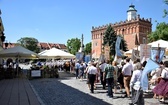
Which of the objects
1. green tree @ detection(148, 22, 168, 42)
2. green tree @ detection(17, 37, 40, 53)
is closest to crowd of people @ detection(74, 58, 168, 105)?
green tree @ detection(148, 22, 168, 42)

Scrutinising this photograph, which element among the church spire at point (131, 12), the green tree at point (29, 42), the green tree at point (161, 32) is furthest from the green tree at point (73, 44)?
the green tree at point (161, 32)

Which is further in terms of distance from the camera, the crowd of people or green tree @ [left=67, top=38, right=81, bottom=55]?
green tree @ [left=67, top=38, right=81, bottom=55]

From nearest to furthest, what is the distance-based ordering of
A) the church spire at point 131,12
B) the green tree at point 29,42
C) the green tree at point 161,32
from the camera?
1. the green tree at point 161,32
2. the church spire at point 131,12
3. the green tree at point 29,42

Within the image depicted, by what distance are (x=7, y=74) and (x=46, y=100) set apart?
450 inches

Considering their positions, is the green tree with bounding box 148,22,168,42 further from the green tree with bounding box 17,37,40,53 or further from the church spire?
the green tree with bounding box 17,37,40,53

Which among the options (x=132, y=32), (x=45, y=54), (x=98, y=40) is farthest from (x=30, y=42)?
(x=45, y=54)

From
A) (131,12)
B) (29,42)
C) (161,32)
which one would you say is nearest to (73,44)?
(29,42)

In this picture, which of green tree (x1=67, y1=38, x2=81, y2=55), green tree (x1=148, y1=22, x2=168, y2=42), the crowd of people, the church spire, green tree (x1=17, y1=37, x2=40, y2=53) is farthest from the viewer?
green tree (x1=67, y1=38, x2=81, y2=55)

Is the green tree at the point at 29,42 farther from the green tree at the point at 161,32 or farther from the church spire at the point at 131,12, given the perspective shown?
the green tree at the point at 161,32

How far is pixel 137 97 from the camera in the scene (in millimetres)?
8344

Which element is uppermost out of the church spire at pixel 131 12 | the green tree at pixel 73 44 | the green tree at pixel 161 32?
the church spire at pixel 131 12

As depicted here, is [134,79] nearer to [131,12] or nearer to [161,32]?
[161,32]

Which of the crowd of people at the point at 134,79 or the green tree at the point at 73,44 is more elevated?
the green tree at the point at 73,44

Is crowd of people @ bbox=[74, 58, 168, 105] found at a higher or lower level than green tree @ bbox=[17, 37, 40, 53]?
lower
